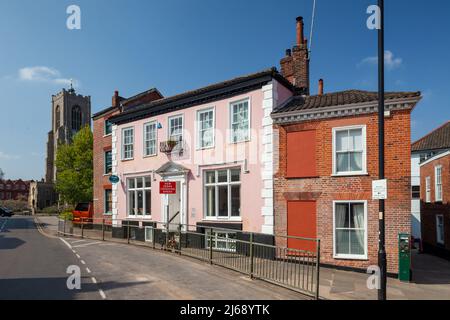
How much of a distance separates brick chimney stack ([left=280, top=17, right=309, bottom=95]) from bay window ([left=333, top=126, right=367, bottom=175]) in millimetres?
4509

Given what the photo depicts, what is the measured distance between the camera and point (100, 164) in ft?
86.8

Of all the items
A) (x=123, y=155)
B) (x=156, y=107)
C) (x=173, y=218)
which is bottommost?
(x=173, y=218)

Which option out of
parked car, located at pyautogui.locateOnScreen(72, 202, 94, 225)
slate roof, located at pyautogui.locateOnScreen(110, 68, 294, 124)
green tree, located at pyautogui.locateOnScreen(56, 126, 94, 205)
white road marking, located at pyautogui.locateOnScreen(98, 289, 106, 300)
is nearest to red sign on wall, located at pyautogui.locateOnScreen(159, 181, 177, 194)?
slate roof, located at pyautogui.locateOnScreen(110, 68, 294, 124)

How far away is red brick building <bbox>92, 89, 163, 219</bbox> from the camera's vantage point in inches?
1003

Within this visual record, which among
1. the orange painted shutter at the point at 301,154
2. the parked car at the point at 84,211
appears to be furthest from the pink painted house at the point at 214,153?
the parked car at the point at 84,211

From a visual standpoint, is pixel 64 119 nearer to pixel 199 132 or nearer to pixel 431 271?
pixel 199 132

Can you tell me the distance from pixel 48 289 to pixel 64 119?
8559 centimetres

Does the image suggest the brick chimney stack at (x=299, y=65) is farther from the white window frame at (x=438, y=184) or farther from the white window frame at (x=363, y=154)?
the white window frame at (x=438, y=184)

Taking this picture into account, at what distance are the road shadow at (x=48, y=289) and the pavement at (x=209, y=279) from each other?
51 centimetres

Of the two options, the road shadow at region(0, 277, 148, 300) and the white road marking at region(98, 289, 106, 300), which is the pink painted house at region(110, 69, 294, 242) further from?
the white road marking at region(98, 289, 106, 300)
